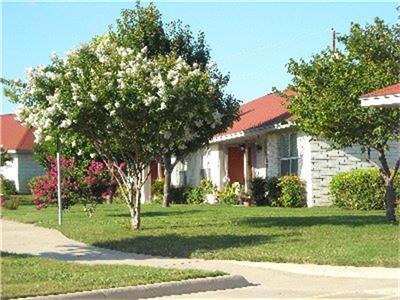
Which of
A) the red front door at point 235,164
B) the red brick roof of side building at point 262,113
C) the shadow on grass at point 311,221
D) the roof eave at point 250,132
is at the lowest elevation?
the shadow on grass at point 311,221

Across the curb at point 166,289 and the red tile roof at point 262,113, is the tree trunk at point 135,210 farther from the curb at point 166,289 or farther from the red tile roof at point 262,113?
the red tile roof at point 262,113

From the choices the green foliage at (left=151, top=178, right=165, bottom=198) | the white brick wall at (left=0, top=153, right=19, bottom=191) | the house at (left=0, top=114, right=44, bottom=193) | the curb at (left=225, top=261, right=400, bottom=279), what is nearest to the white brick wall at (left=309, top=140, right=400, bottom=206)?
the green foliage at (left=151, top=178, right=165, bottom=198)

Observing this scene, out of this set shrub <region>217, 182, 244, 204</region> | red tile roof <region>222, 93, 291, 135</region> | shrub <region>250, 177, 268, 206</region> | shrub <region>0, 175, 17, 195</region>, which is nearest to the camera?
red tile roof <region>222, 93, 291, 135</region>

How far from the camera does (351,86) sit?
17.6m

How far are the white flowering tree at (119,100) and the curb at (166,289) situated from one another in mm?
6272

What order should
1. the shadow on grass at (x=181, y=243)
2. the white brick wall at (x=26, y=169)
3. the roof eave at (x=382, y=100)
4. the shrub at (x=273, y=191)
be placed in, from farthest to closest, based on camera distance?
the white brick wall at (x=26, y=169) → the shrub at (x=273, y=191) → the shadow on grass at (x=181, y=243) → the roof eave at (x=382, y=100)

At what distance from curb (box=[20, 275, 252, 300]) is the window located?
1810 centimetres

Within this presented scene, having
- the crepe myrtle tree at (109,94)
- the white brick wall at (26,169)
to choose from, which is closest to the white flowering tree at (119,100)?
the crepe myrtle tree at (109,94)

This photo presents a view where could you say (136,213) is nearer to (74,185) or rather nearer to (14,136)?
(74,185)

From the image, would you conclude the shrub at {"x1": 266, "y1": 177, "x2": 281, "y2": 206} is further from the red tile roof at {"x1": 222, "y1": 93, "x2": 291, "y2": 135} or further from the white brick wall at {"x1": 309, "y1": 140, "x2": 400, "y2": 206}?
the red tile roof at {"x1": 222, "y1": 93, "x2": 291, "y2": 135}

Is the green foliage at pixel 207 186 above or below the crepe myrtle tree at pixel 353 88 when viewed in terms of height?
below

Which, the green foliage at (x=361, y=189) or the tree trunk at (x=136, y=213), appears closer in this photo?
the tree trunk at (x=136, y=213)

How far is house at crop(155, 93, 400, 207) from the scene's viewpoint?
27.4 meters

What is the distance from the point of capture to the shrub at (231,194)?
31797 millimetres
